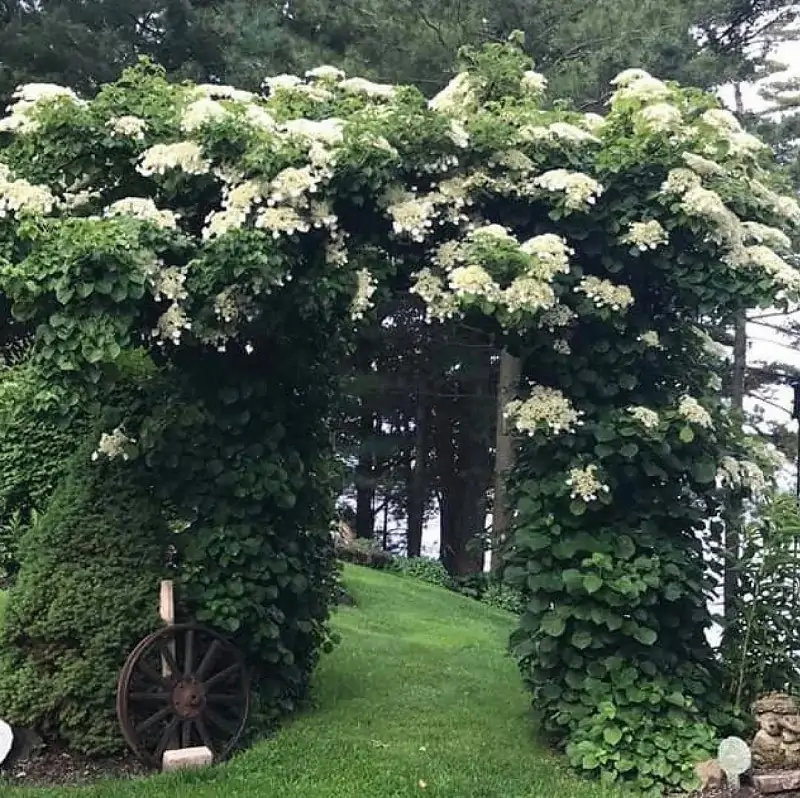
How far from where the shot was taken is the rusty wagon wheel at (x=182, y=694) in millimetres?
4535

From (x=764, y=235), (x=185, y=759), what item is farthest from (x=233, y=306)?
(x=764, y=235)

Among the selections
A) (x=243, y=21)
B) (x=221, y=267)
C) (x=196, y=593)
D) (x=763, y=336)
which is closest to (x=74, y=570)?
(x=196, y=593)

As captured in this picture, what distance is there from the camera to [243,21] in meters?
11.0

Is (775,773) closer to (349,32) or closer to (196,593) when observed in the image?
(196,593)

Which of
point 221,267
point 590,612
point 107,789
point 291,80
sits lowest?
point 107,789

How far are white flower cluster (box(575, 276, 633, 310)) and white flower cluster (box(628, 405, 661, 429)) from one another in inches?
19.7

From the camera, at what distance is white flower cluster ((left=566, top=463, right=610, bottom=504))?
15.5 ft

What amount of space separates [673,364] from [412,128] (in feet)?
5.92

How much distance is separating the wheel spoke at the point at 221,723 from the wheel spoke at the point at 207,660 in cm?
17

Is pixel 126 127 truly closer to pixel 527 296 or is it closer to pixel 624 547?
pixel 527 296

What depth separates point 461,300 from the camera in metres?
4.49

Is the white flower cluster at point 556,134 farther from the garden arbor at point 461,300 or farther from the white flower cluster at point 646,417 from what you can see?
the white flower cluster at point 646,417

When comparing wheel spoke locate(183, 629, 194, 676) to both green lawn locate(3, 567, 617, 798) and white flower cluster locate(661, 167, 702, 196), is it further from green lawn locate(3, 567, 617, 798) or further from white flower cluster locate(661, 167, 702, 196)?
white flower cluster locate(661, 167, 702, 196)

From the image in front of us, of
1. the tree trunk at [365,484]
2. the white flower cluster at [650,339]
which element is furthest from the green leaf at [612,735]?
the tree trunk at [365,484]
